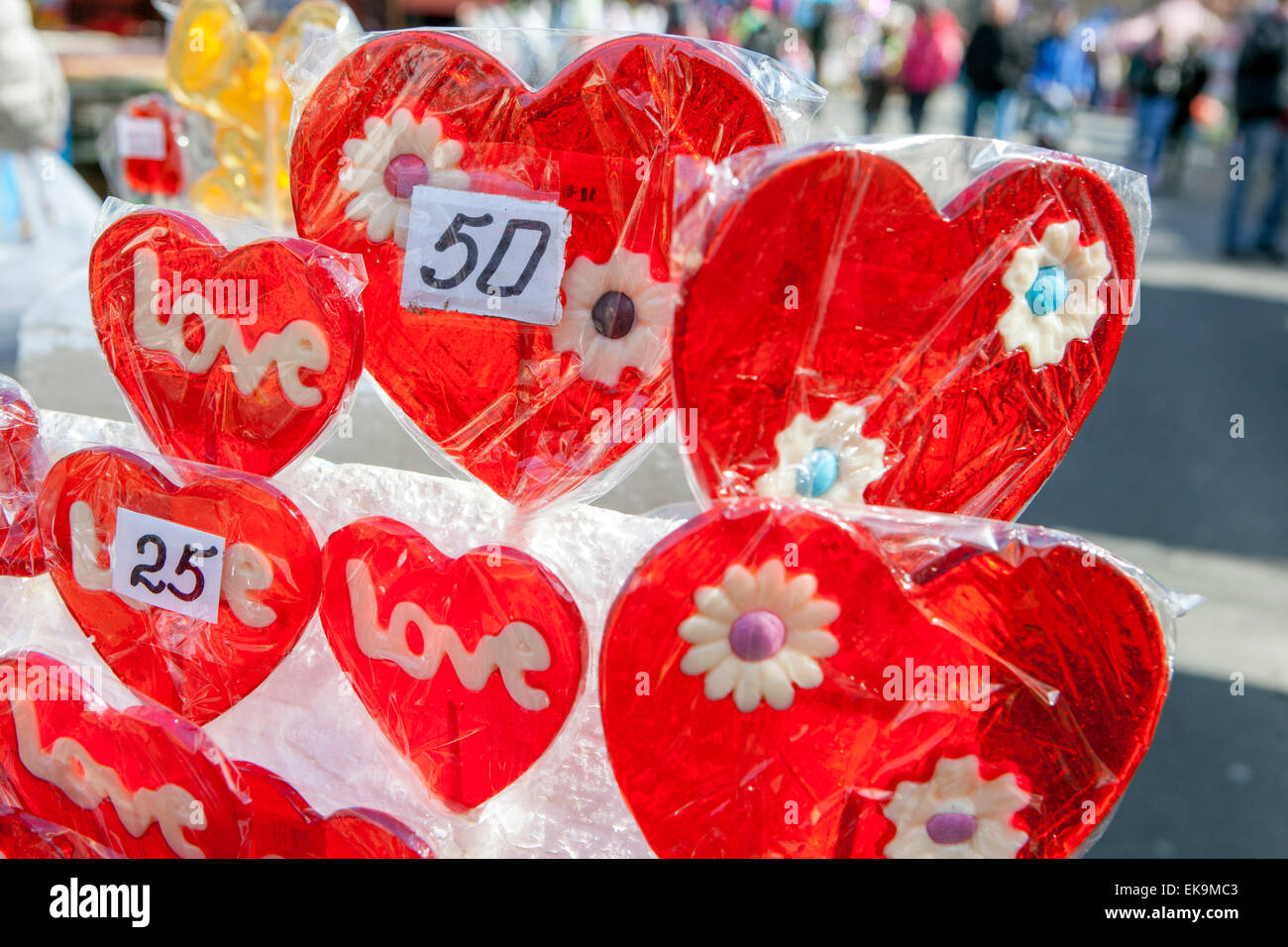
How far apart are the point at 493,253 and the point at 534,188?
0.07 meters

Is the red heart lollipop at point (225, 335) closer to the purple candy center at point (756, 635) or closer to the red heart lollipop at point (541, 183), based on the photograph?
the red heart lollipop at point (541, 183)

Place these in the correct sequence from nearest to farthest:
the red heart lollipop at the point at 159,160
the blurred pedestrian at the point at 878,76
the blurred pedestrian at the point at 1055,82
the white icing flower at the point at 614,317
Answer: the white icing flower at the point at 614,317
the red heart lollipop at the point at 159,160
the blurred pedestrian at the point at 1055,82
the blurred pedestrian at the point at 878,76

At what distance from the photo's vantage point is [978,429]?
97 cm

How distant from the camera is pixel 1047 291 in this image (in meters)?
0.93

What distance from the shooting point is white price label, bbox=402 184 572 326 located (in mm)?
999

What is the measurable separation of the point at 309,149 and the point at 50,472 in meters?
0.40

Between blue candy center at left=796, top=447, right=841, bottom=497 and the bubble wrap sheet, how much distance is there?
0.21 meters

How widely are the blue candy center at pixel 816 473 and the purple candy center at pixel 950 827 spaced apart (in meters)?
0.28

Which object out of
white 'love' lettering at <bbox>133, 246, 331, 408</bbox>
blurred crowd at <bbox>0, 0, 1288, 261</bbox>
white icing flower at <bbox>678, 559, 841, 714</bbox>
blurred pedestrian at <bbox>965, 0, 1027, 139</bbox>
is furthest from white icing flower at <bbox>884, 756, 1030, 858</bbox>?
blurred pedestrian at <bbox>965, 0, 1027, 139</bbox>

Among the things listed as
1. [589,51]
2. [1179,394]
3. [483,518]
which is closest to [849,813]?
[483,518]

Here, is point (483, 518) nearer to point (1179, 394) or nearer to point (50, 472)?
point (50, 472)

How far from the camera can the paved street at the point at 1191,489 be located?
1842 millimetres

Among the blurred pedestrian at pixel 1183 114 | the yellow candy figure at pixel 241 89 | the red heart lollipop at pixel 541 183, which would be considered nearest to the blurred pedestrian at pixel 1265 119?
the blurred pedestrian at pixel 1183 114
